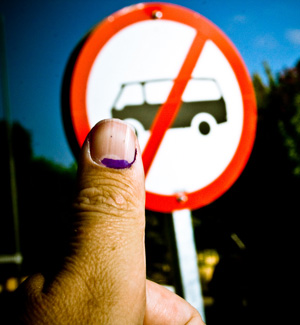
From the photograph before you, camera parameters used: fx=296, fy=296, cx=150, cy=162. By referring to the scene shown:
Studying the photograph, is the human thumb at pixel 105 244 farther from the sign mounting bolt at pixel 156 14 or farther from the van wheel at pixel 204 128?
the sign mounting bolt at pixel 156 14

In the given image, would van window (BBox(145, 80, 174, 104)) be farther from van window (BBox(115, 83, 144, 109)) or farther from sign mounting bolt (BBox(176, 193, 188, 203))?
sign mounting bolt (BBox(176, 193, 188, 203))

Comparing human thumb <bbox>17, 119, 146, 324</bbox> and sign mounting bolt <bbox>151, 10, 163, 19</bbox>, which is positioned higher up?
sign mounting bolt <bbox>151, 10, 163, 19</bbox>

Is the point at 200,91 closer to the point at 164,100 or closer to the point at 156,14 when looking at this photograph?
the point at 164,100

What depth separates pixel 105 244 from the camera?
67cm

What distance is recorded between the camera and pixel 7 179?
63.3 ft

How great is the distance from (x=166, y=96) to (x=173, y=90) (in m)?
0.04

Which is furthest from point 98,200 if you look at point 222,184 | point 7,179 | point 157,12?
point 7,179

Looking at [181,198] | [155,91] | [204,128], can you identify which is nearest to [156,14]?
[155,91]

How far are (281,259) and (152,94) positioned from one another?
24.6 ft

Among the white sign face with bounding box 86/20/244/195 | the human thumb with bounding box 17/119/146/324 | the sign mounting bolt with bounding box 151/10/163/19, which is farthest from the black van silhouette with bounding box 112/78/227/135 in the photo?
the human thumb with bounding box 17/119/146/324

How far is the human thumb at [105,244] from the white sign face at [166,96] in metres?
0.36

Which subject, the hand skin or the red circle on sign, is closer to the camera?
the hand skin

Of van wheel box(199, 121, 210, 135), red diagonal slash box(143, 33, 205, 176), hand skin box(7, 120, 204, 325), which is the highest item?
red diagonal slash box(143, 33, 205, 176)

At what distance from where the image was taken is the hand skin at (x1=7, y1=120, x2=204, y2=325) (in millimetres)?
620
